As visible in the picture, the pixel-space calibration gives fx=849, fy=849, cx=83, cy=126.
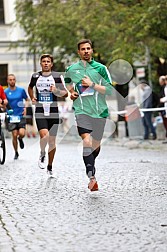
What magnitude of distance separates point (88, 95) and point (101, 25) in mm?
16525

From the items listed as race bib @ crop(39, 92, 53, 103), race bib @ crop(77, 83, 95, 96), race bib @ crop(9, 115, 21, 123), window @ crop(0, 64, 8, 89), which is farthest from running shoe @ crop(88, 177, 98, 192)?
window @ crop(0, 64, 8, 89)

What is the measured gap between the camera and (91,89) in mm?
10344

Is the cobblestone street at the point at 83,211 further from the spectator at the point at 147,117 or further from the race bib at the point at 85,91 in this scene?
the spectator at the point at 147,117

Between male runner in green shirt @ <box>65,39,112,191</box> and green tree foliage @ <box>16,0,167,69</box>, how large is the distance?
1173cm

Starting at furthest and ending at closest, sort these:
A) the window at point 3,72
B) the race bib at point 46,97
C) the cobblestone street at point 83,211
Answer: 1. the window at point 3,72
2. the race bib at point 46,97
3. the cobblestone street at point 83,211

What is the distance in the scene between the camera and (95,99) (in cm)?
1042

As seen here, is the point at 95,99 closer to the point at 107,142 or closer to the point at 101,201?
the point at 101,201

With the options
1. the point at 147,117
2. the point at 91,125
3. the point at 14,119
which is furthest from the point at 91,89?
the point at 147,117

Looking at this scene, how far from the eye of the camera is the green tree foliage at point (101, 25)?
2322cm

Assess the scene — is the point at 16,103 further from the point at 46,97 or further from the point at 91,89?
the point at 91,89

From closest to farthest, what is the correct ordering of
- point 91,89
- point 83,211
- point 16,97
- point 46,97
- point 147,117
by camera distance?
1. point 83,211
2. point 91,89
3. point 46,97
4. point 16,97
5. point 147,117

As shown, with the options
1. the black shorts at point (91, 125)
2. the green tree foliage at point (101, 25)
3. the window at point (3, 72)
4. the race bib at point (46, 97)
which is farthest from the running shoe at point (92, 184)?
the window at point (3, 72)

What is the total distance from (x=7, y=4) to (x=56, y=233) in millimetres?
38298

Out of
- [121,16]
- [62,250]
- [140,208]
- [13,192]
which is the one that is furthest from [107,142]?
[62,250]
